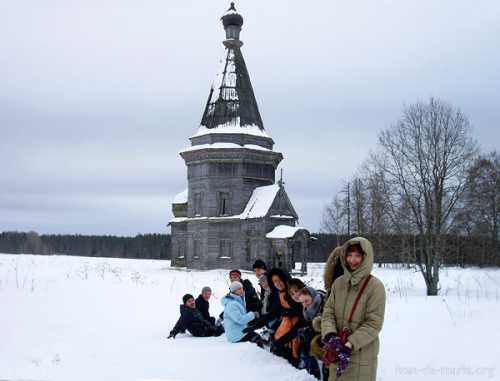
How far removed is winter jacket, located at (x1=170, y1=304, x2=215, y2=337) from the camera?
970 cm

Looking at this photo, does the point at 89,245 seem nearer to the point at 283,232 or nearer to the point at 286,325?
the point at 283,232

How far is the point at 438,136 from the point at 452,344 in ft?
39.8

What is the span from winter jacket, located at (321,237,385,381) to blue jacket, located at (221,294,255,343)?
13.1 feet

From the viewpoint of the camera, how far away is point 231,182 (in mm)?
33562

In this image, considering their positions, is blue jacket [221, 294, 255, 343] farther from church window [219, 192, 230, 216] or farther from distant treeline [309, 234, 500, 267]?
church window [219, 192, 230, 216]

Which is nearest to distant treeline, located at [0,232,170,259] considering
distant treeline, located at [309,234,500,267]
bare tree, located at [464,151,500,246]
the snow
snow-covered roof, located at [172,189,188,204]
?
distant treeline, located at [309,234,500,267]

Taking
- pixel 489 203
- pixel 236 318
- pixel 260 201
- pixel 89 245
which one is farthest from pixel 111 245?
pixel 236 318

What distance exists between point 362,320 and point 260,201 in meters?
27.9

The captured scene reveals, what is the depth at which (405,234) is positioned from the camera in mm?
19438

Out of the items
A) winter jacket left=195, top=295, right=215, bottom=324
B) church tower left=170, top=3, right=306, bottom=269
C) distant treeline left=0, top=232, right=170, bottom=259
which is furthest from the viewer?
distant treeline left=0, top=232, right=170, bottom=259

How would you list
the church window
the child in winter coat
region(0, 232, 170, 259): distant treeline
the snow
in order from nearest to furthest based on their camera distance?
the child in winter coat, the snow, the church window, region(0, 232, 170, 259): distant treeline

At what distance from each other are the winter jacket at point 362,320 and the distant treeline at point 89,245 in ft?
279

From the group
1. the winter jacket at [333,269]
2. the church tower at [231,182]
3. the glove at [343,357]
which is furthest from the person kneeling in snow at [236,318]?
the church tower at [231,182]

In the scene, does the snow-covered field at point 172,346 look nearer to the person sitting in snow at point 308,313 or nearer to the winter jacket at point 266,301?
the person sitting in snow at point 308,313
